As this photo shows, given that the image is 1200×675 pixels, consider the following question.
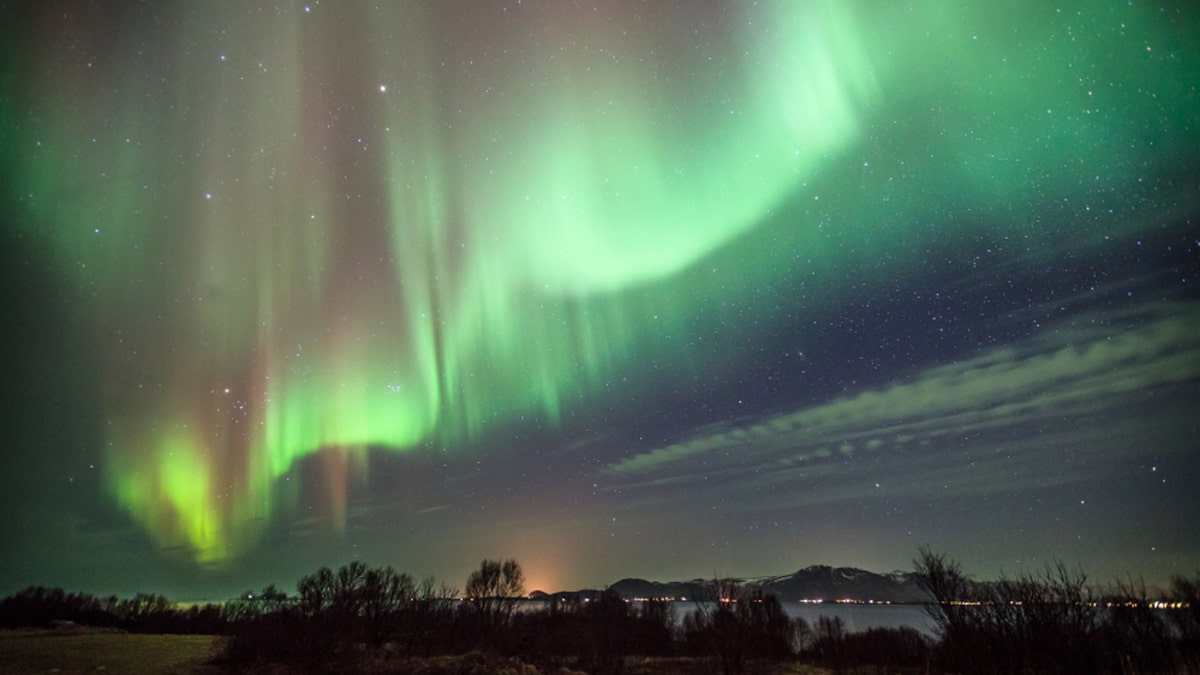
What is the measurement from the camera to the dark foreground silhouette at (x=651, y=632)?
21766 mm

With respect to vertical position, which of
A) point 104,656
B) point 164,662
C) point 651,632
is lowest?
point 651,632

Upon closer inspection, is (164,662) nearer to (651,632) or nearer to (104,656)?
(104,656)

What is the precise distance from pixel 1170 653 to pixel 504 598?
151 feet

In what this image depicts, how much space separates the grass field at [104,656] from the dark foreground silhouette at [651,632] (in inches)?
48.2

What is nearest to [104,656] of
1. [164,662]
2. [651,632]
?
[164,662]

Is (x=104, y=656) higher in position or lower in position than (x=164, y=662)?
higher

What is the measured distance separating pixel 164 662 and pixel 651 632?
134ft

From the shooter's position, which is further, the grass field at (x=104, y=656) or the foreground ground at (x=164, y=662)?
the foreground ground at (x=164, y=662)

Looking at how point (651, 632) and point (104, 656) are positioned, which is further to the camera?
point (651, 632)

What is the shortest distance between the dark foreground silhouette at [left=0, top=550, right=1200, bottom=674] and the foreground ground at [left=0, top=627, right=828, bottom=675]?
0.93 feet

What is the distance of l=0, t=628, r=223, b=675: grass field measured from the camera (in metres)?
20.2

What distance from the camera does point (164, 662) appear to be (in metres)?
23.1

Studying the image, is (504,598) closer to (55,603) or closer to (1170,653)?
(55,603)

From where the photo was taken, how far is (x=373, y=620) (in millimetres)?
35656
